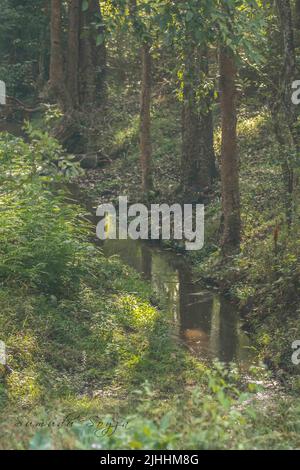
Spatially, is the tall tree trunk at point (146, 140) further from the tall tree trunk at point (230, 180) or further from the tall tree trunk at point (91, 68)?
the tall tree trunk at point (91, 68)

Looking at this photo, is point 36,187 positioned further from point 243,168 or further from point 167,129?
point 167,129

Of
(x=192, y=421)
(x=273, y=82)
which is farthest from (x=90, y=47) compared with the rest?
(x=192, y=421)

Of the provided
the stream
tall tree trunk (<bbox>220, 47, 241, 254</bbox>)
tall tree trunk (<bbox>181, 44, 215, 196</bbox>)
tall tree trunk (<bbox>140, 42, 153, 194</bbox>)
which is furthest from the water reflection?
tall tree trunk (<bbox>140, 42, 153, 194</bbox>)

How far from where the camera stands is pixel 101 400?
929 cm

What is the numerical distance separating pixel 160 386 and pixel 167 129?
1809 centimetres

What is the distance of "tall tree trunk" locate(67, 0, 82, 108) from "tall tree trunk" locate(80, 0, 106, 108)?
287 mm

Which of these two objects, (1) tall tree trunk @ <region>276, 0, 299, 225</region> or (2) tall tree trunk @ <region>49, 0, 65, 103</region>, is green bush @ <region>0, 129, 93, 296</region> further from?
(2) tall tree trunk @ <region>49, 0, 65, 103</region>

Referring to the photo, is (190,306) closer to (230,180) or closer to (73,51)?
(230,180)

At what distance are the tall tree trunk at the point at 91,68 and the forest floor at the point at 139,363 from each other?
521 inches

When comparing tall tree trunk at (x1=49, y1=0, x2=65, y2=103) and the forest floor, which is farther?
tall tree trunk at (x1=49, y1=0, x2=65, y2=103)

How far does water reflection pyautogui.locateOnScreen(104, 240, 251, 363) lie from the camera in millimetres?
12695

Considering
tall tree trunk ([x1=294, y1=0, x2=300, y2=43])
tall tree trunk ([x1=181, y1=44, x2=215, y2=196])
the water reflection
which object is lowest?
the water reflection

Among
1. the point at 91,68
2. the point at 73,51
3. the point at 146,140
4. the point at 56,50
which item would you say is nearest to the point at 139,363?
the point at 146,140

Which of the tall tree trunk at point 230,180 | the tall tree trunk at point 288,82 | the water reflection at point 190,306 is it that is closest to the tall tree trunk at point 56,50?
the water reflection at point 190,306
